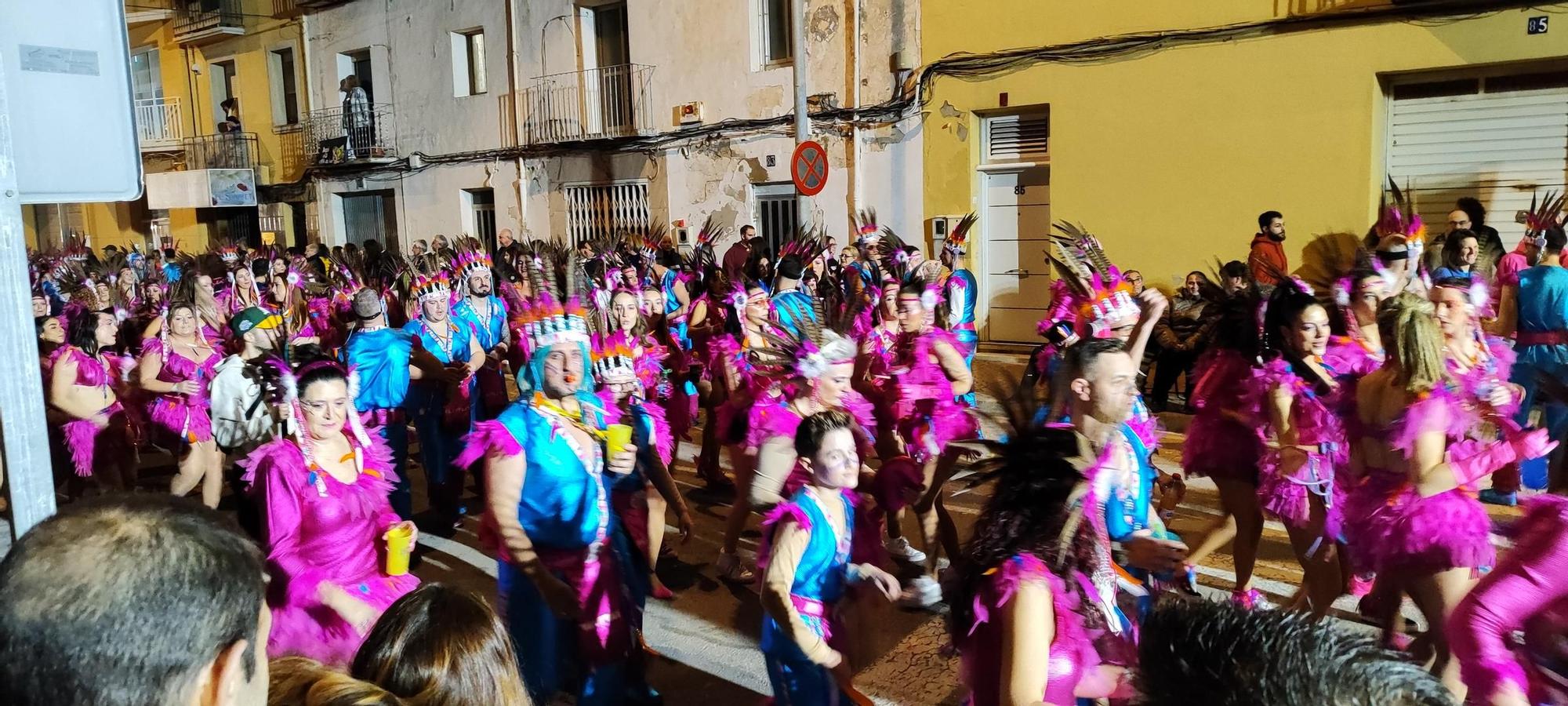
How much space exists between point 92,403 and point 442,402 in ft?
7.07

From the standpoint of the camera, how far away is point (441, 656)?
2.00m

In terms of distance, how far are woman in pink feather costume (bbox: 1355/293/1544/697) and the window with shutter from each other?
31.3 feet

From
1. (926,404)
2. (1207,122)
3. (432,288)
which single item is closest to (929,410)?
(926,404)

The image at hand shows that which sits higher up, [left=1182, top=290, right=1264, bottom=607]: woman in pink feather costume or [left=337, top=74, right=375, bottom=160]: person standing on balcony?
[left=337, top=74, right=375, bottom=160]: person standing on balcony

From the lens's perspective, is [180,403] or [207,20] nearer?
[180,403]

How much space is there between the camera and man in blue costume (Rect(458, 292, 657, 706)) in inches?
142

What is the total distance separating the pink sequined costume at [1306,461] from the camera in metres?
4.38

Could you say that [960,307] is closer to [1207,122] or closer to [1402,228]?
[1402,228]

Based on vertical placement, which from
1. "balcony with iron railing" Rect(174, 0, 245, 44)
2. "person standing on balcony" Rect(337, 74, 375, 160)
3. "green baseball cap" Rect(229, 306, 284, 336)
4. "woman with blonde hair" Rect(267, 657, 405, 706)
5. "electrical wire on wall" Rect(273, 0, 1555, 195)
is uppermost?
"balcony with iron railing" Rect(174, 0, 245, 44)

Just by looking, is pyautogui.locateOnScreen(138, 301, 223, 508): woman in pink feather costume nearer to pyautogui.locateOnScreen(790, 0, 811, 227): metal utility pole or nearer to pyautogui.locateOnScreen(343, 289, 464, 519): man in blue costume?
pyautogui.locateOnScreen(343, 289, 464, 519): man in blue costume

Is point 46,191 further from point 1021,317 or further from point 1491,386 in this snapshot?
point 1021,317

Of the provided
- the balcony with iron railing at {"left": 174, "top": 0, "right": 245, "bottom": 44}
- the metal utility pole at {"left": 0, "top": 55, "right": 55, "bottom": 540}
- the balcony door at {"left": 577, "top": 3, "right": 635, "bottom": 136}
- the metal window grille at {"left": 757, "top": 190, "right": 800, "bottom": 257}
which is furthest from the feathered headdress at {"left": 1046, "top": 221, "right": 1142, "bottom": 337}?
the balcony with iron railing at {"left": 174, "top": 0, "right": 245, "bottom": 44}

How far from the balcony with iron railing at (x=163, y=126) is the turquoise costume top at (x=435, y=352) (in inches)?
963

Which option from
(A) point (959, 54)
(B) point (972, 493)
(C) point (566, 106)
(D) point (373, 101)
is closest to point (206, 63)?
(D) point (373, 101)
